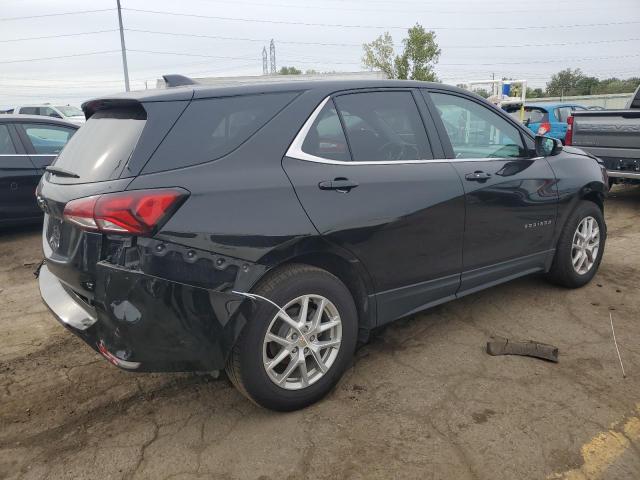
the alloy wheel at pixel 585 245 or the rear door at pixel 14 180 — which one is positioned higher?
the rear door at pixel 14 180

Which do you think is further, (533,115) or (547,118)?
(533,115)

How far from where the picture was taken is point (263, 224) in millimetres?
2490

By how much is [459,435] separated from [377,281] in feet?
2.98

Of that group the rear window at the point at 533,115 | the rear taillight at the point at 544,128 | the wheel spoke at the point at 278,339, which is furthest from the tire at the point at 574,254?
the rear window at the point at 533,115

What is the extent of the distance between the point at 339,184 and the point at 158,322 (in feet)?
3.74

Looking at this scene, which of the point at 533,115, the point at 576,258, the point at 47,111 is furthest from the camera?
the point at 47,111

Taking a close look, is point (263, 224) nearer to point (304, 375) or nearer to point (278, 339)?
point (278, 339)

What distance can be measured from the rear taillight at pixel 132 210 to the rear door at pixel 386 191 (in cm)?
65

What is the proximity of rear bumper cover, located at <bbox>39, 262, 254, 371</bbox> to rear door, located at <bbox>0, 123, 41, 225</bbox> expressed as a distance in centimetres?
469

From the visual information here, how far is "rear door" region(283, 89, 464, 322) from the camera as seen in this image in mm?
2756

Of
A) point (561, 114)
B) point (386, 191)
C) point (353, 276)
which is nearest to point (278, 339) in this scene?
point (353, 276)

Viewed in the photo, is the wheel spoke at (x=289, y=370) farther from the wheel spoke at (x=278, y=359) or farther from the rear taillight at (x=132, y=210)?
the rear taillight at (x=132, y=210)

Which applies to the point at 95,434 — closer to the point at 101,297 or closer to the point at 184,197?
the point at 101,297

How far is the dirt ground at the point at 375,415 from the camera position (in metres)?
2.39
